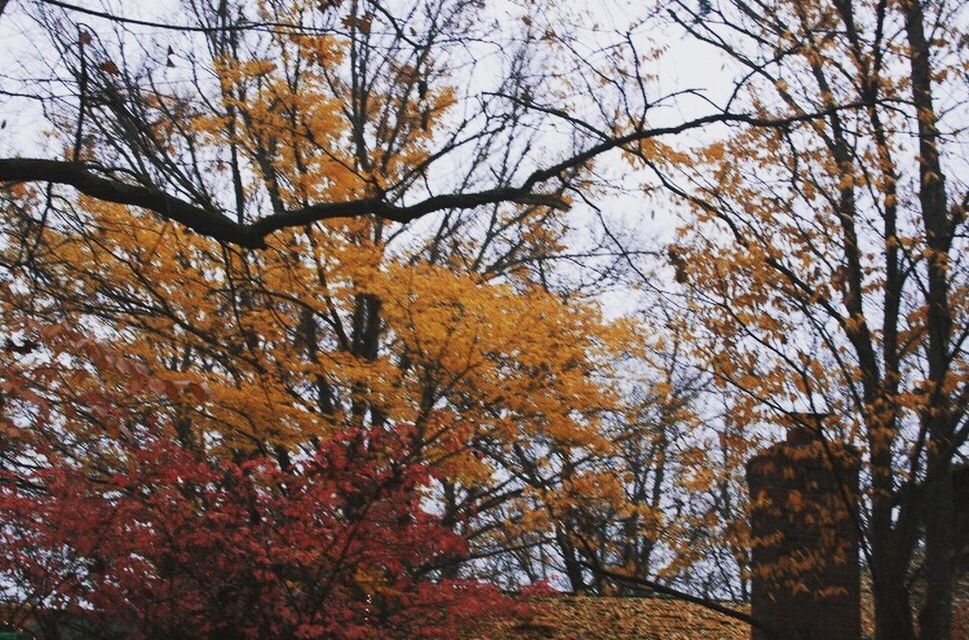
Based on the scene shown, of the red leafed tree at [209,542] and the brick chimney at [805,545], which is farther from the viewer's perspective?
the brick chimney at [805,545]

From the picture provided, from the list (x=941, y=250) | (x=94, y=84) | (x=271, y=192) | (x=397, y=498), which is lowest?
(x=397, y=498)

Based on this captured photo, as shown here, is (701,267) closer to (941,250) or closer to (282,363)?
(941,250)

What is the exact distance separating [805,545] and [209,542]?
14.7 ft

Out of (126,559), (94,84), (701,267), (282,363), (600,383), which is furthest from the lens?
(600,383)

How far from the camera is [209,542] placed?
8.07m

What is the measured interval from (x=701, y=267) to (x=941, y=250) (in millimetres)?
1754

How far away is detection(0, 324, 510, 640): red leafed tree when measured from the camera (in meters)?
7.97

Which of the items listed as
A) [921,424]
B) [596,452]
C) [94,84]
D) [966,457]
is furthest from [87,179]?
[596,452]

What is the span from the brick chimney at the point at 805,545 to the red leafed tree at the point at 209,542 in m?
2.42

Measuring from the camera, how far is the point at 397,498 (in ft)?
26.8

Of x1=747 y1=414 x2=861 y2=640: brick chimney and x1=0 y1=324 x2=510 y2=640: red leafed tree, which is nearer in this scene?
x1=0 y1=324 x2=510 y2=640: red leafed tree

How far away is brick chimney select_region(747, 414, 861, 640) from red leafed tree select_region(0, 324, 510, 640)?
2.42 meters

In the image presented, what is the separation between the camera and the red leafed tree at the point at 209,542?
7.97 metres

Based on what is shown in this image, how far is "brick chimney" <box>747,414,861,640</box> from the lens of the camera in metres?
8.28
